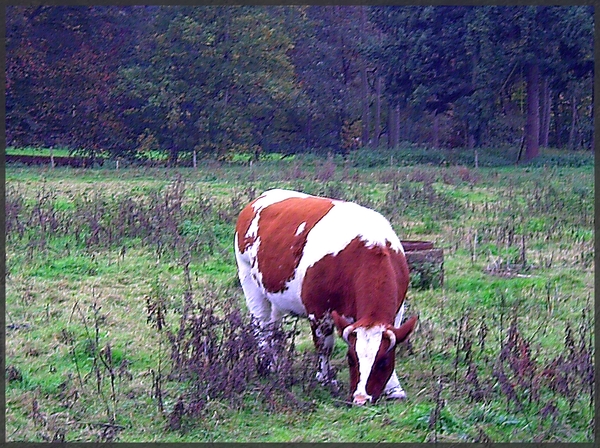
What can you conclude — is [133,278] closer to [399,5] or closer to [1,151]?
[1,151]

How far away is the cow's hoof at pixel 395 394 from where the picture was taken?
20.3ft

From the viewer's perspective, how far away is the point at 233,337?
6574 millimetres

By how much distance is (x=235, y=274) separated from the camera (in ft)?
34.6

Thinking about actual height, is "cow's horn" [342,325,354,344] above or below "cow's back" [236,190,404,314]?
below

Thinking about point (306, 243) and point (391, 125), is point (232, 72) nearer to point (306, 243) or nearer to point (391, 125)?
point (391, 125)

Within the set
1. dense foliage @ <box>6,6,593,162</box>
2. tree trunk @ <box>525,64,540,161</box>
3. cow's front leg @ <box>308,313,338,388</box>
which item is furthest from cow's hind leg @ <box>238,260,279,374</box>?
tree trunk @ <box>525,64,540,161</box>

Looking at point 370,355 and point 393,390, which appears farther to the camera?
point 393,390

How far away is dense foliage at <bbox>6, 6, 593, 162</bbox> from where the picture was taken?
115 ft

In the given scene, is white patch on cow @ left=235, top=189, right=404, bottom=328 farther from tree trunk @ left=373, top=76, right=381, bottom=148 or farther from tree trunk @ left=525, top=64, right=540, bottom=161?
tree trunk @ left=373, top=76, right=381, bottom=148

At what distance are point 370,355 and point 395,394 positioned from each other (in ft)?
1.89

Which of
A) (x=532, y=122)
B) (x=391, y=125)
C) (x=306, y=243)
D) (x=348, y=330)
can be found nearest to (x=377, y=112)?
(x=391, y=125)

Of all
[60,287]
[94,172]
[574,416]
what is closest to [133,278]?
[60,287]

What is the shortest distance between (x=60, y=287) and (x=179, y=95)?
94.5 ft

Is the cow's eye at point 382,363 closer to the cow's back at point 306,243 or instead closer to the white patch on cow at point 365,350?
the white patch on cow at point 365,350
